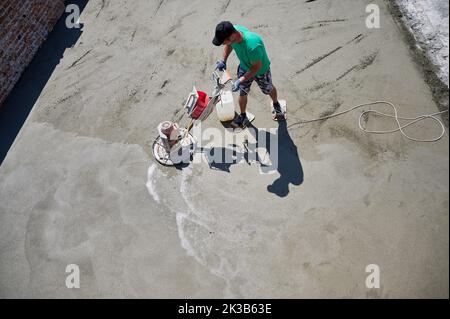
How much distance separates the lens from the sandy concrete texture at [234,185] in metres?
3.87

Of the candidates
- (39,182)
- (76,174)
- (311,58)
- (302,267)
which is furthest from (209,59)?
(302,267)

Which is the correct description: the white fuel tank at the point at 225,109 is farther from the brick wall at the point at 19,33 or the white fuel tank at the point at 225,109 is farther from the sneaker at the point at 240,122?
the brick wall at the point at 19,33

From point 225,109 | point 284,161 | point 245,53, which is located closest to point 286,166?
point 284,161

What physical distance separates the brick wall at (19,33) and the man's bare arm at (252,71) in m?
4.14

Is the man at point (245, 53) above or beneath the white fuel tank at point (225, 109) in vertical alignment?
above

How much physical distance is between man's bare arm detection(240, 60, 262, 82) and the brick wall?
414cm

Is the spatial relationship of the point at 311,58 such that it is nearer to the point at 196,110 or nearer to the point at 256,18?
the point at 256,18

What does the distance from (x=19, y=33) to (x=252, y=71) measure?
436 centimetres

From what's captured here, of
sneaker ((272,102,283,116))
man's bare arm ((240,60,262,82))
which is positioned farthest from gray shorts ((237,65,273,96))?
sneaker ((272,102,283,116))

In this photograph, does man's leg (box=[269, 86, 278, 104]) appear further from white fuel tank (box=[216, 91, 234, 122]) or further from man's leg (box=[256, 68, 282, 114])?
white fuel tank (box=[216, 91, 234, 122])

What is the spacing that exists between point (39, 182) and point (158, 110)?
78.0 inches

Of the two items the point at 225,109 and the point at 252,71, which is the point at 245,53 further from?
the point at 225,109

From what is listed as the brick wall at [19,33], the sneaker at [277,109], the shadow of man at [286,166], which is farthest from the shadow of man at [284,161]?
the brick wall at [19,33]

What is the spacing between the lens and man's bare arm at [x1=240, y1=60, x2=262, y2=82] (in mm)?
4095
